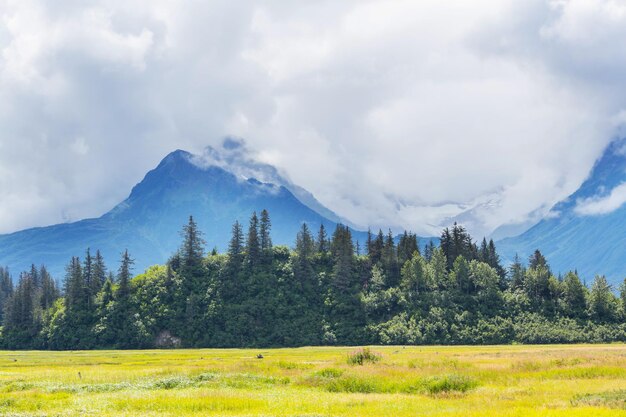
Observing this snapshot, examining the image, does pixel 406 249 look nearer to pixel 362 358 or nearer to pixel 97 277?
pixel 97 277

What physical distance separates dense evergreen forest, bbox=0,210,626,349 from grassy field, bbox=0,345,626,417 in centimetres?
8242

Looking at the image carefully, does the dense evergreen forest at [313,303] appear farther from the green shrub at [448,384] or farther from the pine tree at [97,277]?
the green shrub at [448,384]

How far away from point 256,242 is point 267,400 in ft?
442

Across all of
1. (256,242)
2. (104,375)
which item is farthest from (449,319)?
(104,375)

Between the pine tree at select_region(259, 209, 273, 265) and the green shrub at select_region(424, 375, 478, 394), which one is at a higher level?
the pine tree at select_region(259, 209, 273, 265)

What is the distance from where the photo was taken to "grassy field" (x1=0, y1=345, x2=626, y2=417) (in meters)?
36.3

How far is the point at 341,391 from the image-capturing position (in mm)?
47562

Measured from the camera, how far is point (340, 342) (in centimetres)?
14488

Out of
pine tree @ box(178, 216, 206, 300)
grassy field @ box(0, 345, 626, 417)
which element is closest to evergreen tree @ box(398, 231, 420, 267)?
pine tree @ box(178, 216, 206, 300)

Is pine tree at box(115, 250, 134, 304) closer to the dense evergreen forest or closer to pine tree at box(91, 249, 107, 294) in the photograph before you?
the dense evergreen forest

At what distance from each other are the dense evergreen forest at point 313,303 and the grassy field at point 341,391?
82.4 metres

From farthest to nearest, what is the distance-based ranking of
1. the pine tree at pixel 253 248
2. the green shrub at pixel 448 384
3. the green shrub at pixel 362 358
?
the pine tree at pixel 253 248 < the green shrub at pixel 362 358 < the green shrub at pixel 448 384

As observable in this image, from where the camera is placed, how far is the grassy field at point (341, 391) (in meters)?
36.3

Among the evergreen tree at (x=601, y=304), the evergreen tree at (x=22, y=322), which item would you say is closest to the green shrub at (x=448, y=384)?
the evergreen tree at (x=601, y=304)
